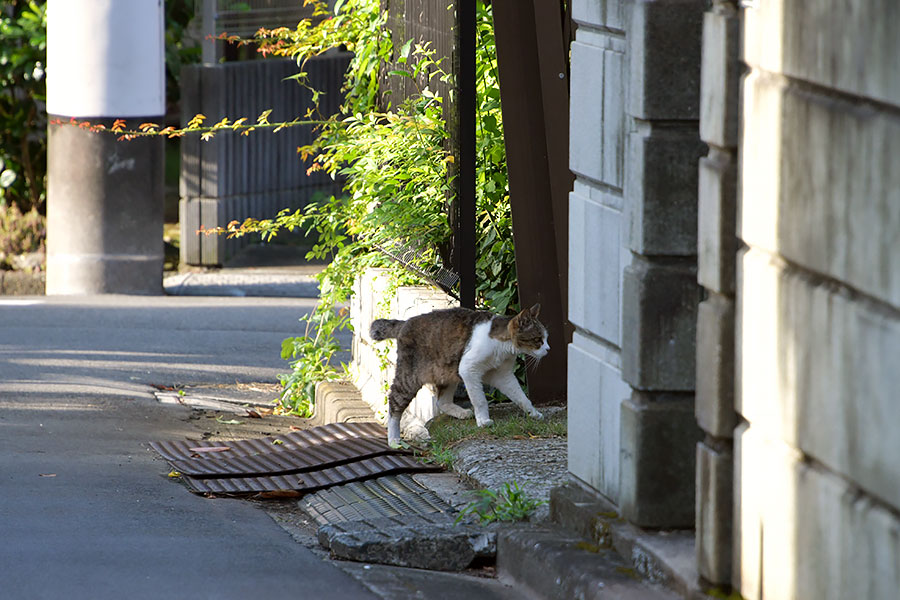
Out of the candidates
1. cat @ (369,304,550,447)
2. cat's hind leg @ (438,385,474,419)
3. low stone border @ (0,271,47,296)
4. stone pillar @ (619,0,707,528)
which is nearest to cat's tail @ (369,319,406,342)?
cat @ (369,304,550,447)

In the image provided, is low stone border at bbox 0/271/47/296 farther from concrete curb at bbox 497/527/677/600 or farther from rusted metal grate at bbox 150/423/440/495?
concrete curb at bbox 497/527/677/600

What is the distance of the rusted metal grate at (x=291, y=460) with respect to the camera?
20.2 feet

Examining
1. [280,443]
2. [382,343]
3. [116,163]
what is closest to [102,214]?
[116,163]

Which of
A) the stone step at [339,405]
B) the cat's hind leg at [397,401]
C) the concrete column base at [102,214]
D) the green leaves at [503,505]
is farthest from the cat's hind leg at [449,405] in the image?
the concrete column base at [102,214]

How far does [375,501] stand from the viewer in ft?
18.7

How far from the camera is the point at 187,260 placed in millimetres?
14031

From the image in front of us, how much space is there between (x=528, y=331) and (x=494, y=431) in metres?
0.51

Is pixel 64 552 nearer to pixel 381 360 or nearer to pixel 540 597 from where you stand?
pixel 540 597

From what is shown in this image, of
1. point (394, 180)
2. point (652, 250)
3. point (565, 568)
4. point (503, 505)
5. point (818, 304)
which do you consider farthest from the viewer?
point (394, 180)

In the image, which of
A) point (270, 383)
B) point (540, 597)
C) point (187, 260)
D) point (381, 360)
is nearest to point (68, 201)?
point (187, 260)

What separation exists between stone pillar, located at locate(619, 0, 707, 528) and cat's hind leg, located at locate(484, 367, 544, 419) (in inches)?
91.8

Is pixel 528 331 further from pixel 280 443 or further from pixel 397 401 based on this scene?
pixel 280 443

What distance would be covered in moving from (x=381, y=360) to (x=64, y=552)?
284 centimetres

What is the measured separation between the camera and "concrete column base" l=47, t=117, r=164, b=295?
12.5 metres
